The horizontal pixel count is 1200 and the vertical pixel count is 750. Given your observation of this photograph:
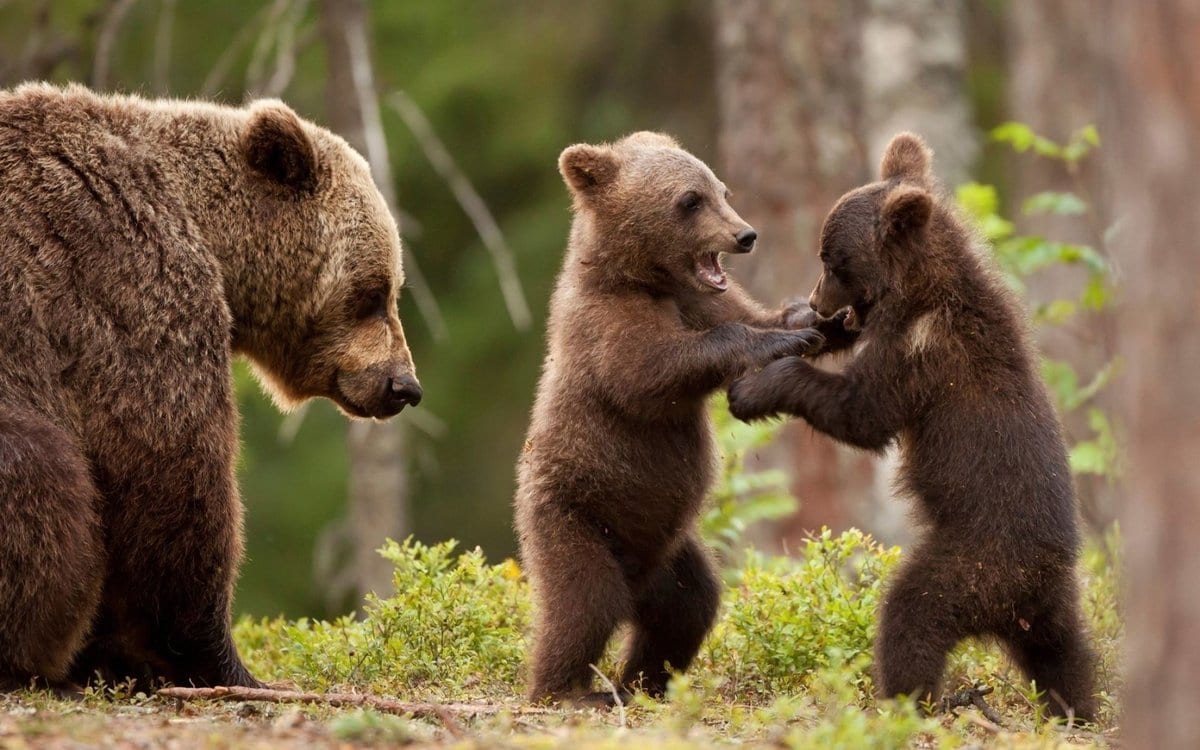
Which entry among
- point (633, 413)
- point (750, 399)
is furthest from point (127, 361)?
point (750, 399)

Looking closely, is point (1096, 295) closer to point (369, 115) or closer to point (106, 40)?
point (369, 115)

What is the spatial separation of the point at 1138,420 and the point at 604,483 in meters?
3.32

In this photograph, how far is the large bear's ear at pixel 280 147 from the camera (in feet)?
23.3

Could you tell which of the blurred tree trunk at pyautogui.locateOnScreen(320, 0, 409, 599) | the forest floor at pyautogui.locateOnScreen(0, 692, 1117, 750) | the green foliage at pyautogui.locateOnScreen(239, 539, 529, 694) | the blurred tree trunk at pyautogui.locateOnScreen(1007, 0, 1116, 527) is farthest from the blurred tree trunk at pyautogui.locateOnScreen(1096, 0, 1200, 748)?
the blurred tree trunk at pyautogui.locateOnScreen(1007, 0, 1116, 527)

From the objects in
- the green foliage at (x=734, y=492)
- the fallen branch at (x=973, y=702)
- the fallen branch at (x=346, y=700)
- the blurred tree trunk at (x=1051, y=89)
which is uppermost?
the blurred tree trunk at (x=1051, y=89)

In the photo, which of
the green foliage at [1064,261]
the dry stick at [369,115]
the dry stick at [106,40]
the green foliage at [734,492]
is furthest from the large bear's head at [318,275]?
the dry stick at [106,40]

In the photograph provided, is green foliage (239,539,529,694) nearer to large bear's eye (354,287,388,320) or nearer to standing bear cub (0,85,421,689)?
standing bear cub (0,85,421,689)

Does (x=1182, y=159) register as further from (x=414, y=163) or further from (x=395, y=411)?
(x=414, y=163)

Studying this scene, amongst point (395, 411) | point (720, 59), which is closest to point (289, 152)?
point (395, 411)

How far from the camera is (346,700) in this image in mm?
6102

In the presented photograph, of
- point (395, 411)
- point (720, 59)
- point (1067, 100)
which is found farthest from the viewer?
point (1067, 100)

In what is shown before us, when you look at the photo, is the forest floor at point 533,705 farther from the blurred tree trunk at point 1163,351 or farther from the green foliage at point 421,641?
the blurred tree trunk at point 1163,351

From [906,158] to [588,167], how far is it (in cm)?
158

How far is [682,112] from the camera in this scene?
71.3ft
